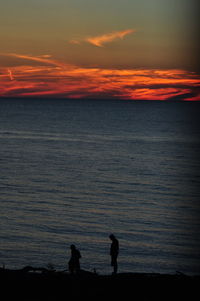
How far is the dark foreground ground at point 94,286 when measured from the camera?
1015cm

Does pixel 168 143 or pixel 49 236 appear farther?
pixel 168 143

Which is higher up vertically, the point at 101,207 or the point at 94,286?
the point at 101,207

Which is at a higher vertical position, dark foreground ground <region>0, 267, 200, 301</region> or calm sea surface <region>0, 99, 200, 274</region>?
calm sea surface <region>0, 99, 200, 274</region>

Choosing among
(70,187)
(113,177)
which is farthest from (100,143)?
(70,187)

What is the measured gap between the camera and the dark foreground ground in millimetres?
10148

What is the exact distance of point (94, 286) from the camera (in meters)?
10.8

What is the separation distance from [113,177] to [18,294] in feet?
138

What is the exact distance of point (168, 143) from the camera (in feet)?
309

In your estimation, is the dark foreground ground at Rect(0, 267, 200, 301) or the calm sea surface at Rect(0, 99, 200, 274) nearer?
the dark foreground ground at Rect(0, 267, 200, 301)

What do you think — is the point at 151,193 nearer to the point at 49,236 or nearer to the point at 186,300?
the point at 49,236

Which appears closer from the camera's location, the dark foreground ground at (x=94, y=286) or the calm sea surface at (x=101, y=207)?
the dark foreground ground at (x=94, y=286)

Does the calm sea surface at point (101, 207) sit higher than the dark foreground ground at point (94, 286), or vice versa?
the calm sea surface at point (101, 207)

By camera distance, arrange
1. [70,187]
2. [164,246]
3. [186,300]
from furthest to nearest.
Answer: [70,187], [164,246], [186,300]

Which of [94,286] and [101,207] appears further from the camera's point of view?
[101,207]
